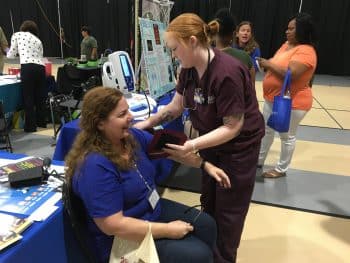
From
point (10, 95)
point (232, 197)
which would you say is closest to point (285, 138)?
point (232, 197)

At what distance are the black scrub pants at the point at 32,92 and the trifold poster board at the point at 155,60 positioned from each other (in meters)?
1.80

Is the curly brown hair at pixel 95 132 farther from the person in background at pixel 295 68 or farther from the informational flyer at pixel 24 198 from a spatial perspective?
the person in background at pixel 295 68

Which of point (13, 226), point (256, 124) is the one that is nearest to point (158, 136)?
point (256, 124)

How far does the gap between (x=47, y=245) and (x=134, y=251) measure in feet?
0.97

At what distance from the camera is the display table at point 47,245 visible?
3.22 feet

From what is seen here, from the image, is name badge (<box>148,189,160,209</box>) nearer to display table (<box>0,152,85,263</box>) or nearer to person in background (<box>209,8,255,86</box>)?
display table (<box>0,152,85,263</box>)

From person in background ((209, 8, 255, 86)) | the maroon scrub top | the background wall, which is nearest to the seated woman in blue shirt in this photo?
the maroon scrub top

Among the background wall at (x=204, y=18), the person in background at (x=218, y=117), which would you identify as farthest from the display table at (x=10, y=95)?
the background wall at (x=204, y=18)

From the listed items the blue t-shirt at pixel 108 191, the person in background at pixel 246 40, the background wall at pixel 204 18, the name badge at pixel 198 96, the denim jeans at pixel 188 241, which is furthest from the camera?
the background wall at pixel 204 18

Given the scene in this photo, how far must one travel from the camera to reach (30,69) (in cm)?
391

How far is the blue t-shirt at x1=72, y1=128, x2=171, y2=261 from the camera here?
3.55ft

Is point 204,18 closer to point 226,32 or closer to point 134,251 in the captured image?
point 226,32

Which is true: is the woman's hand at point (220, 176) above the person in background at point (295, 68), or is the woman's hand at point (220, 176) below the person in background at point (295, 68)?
below

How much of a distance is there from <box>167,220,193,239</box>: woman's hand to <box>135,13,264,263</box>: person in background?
298 mm
